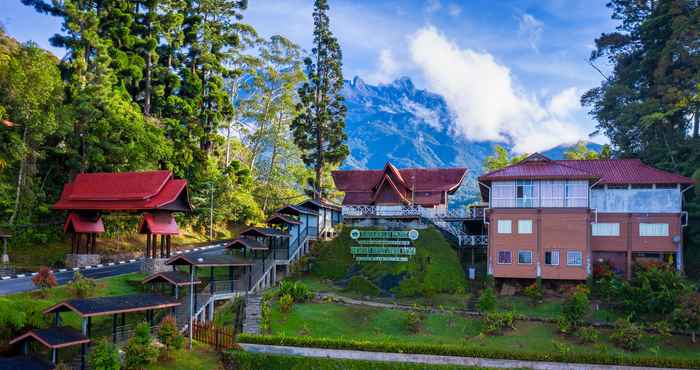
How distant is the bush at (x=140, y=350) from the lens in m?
25.6

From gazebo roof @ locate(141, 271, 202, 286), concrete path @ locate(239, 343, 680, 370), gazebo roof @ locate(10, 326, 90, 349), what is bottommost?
concrete path @ locate(239, 343, 680, 370)

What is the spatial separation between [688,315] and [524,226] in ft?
38.9

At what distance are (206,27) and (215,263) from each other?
1228 inches

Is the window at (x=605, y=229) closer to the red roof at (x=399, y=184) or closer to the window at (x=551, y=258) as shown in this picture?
the window at (x=551, y=258)

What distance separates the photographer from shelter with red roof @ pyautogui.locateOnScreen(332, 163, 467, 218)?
45.8 metres

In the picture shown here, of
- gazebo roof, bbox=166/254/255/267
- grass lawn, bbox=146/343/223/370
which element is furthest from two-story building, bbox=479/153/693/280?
grass lawn, bbox=146/343/223/370

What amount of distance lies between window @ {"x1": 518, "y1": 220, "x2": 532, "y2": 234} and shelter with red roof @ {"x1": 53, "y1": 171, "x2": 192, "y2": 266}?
2296 cm

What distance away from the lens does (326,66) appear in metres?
54.8

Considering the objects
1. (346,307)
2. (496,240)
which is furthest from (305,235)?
(496,240)

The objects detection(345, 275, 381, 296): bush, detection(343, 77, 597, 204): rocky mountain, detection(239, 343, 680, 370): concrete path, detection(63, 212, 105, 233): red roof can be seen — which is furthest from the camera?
detection(343, 77, 597, 204): rocky mountain

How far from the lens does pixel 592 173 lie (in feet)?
135

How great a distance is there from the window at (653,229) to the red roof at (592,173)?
2961 millimetres

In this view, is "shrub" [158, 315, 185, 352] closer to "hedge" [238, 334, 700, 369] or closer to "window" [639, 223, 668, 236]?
"hedge" [238, 334, 700, 369]

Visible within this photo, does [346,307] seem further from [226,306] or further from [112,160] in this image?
[112,160]
